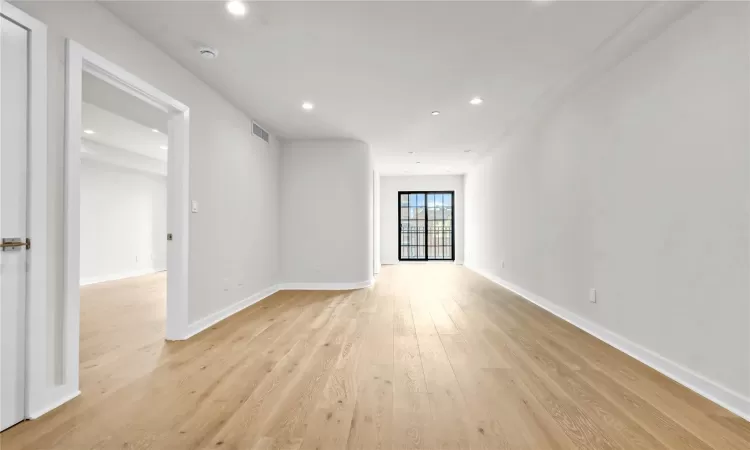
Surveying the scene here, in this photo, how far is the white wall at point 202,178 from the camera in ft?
6.30

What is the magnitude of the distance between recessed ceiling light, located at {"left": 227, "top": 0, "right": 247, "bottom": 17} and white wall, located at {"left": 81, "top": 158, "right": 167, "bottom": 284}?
5.96 m

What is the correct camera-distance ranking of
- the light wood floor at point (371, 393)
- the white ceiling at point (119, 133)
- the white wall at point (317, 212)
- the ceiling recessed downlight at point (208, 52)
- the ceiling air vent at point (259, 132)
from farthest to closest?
the white wall at point (317, 212) → the white ceiling at point (119, 133) → the ceiling air vent at point (259, 132) → the ceiling recessed downlight at point (208, 52) → the light wood floor at point (371, 393)

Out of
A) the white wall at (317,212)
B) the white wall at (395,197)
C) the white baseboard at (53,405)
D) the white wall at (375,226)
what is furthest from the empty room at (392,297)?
the white wall at (395,197)

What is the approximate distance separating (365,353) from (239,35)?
2.50 metres

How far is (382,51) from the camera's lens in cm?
281

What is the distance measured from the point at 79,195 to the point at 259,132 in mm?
2984

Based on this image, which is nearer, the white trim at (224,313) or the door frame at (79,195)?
the door frame at (79,195)

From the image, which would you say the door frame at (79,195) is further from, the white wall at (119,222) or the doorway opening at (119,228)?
the white wall at (119,222)

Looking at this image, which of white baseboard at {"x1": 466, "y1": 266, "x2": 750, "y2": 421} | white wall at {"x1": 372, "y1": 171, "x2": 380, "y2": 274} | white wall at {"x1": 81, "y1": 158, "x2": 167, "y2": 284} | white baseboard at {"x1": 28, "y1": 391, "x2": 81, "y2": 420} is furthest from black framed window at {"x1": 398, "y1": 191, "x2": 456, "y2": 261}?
white baseboard at {"x1": 28, "y1": 391, "x2": 81, "y2": 420}

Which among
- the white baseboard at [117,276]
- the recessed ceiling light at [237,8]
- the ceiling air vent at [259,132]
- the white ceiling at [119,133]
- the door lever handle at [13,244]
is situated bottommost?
the white baseboard at [117,276]

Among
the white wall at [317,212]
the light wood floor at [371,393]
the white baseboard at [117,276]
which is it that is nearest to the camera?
the light wood floor at [371,393]

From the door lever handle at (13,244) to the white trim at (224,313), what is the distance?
5.04ft

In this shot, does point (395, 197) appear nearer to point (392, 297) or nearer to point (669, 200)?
point (392, 297)

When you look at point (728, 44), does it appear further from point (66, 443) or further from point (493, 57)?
point (66, 443)
